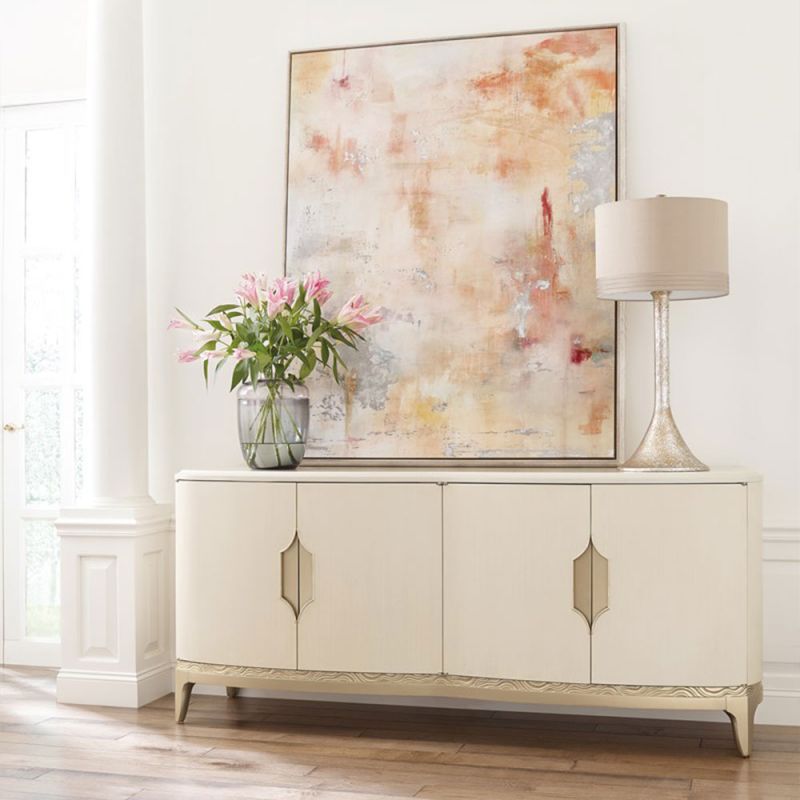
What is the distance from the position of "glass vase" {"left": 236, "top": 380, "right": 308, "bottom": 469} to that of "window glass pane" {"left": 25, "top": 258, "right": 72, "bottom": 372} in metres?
1.30

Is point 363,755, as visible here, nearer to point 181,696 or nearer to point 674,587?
point 181,696

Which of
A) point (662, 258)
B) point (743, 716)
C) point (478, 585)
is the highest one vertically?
point (662, 258)

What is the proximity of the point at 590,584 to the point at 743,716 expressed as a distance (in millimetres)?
575

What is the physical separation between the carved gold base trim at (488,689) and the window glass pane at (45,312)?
1.62 meters

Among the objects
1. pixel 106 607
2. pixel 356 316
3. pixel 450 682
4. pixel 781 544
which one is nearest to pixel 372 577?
pixel 450 682

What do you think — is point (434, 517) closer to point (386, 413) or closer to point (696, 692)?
point (386, 413)

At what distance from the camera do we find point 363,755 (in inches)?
130

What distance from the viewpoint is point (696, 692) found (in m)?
3.19

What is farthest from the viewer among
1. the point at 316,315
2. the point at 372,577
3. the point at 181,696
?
the point at 316,315

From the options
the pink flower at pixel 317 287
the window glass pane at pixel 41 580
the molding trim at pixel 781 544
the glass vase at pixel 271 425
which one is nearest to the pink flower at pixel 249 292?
the pink flower at pixel 317 287

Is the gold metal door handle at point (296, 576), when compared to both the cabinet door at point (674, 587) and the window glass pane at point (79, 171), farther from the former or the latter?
the window glass pane at point (79, 171)

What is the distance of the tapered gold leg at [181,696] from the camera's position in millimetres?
3658

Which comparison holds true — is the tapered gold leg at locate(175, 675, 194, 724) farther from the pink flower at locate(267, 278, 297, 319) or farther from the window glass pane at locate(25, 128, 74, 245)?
the window glass pane at locate(25, 128, 74, 245)

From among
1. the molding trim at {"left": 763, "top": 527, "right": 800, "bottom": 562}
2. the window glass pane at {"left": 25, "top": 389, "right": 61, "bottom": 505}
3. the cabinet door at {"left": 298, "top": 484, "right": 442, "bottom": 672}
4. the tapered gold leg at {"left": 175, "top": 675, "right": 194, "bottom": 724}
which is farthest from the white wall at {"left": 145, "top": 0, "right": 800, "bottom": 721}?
the tapered gold leg at {"left": 175, "top": 675, "right": 194, "bottom": 724}
